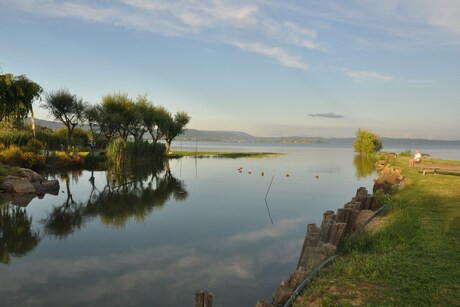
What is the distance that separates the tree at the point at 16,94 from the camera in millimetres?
33500

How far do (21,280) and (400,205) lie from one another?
12.4m

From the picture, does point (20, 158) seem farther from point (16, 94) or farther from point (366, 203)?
point (366, 203)

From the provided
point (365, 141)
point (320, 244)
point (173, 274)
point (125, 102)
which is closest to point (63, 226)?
point (173, 274)

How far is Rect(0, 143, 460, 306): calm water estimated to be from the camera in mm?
8555

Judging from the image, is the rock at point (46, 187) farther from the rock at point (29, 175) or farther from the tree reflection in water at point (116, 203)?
the tree reflection in water at point (116, 203)

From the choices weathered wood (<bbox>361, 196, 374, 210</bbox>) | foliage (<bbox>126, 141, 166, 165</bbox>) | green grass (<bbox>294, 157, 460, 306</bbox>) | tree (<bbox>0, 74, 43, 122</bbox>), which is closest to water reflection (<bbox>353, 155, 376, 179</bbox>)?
weathered wood (<bbox>361, 196, 374, 210</bbox>)

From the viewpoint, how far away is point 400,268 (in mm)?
7176

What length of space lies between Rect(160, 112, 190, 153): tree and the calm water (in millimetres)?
39714

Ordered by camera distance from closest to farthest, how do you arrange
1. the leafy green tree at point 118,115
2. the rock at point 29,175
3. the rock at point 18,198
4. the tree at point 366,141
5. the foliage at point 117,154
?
the rock at point 18,198, the rock at point 29,175, the foliage at point 117,154, the leafy green tree at point 118,115, the tree at point 366,141

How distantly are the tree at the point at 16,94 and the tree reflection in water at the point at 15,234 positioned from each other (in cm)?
2042

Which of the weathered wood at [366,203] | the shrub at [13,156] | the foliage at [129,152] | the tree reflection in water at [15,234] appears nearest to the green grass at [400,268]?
the weathered wood at [366,203]

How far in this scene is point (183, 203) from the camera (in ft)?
67.1

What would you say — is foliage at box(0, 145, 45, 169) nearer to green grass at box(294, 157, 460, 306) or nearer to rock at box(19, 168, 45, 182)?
rock at box(19, 168, 45, 182)

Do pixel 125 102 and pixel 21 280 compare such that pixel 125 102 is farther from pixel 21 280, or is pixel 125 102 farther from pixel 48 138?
pixel 21 280
